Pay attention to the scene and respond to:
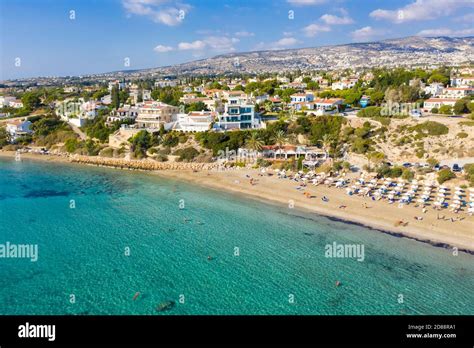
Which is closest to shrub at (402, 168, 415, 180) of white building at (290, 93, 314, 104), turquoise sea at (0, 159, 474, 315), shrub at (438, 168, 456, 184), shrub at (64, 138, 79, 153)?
shrub at (438, 168, 456, 184)

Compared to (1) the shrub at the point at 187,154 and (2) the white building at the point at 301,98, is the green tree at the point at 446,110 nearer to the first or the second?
(2) the white building at the point at 301,98

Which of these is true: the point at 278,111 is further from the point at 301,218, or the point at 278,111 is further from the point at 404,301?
the point at 404,301

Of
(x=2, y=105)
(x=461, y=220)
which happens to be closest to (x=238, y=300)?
(x=461, y=220)

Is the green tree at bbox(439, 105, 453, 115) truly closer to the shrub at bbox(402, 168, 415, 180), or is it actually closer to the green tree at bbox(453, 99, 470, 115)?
the green tree at bbox(453, 99, 470, 115)

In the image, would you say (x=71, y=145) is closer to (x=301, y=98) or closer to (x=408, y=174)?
(x=301, y=98)

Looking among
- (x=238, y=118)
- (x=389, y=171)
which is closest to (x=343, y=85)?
(x=238, y=118)

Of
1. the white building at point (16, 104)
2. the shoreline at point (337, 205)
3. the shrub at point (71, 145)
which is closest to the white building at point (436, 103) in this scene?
the shoreline at point (337, 205)

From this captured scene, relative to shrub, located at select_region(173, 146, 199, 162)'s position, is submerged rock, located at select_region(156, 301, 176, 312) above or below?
below
